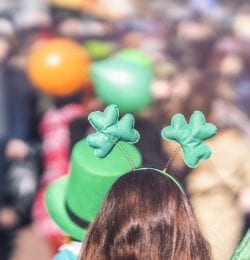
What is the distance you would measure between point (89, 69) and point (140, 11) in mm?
1381

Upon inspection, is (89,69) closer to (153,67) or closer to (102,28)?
(153,67)

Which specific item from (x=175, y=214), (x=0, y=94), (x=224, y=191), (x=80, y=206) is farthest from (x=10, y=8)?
(x=175, y=214)

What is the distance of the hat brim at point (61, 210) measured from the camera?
4.50ft

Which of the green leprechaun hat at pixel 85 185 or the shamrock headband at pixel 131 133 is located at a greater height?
the shamrock headband at pixel 131 133

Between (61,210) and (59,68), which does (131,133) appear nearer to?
(61,210)

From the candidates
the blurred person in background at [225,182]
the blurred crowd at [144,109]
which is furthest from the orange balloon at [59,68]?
the blurred person in background at [225,182]

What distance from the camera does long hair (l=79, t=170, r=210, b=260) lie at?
0.95 metres

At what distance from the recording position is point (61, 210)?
1.46 metres

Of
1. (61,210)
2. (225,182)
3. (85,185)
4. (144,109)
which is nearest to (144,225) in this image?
(85,185)

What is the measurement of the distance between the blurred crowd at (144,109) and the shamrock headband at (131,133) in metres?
0.28

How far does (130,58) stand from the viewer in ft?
7.77

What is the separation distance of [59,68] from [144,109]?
0.36 metres

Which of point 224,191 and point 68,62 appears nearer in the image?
point 224,191

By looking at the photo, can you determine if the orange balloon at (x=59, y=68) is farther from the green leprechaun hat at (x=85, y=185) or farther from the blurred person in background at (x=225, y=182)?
the green leprechaun hat at (x=85, y=185)
